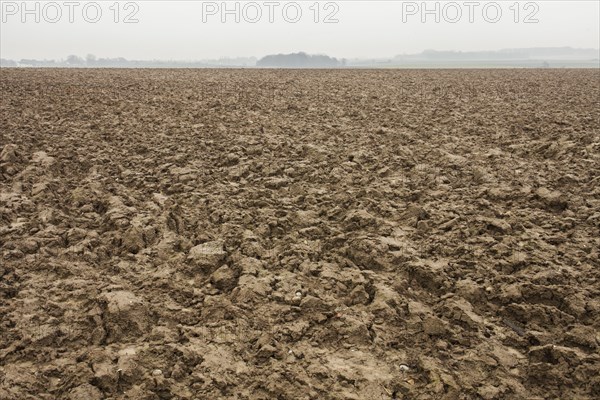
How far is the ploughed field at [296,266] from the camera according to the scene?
2.33 metres

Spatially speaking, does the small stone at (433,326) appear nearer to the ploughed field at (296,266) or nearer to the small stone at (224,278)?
the ploughed field at (296,266)

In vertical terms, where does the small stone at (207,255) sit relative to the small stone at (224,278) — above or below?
above

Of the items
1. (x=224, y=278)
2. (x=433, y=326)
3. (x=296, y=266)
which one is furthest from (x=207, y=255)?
(x=433, y=326)

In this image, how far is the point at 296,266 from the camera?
3.31 meters

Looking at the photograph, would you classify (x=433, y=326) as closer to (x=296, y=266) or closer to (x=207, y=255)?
(x=296, y=266)

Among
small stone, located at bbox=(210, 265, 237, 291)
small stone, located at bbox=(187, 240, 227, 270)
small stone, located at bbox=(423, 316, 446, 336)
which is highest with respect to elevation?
small stone, located at bbox=(187, 240, 227, 270)

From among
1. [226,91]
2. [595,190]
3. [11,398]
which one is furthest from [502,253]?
[226,91]

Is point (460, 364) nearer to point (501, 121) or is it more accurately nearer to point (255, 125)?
point (255, 125)

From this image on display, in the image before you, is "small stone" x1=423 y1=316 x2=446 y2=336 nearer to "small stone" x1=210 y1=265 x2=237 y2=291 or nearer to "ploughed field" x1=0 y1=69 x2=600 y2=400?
"ploughed field" x1=0 y1=69 x2=600 y2=400

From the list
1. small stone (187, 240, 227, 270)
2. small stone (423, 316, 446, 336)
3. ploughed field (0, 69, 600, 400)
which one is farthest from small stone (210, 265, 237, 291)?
small stone (423, 316, 446, 336)

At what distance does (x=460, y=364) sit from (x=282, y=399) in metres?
1.02

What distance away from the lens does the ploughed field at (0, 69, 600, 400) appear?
7.65 ft

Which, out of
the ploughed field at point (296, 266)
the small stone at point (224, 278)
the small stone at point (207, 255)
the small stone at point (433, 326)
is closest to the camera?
the ploughed field at point (296, 266)

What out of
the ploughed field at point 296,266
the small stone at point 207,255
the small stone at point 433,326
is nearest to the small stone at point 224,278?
the ploughed field at point 296,266
